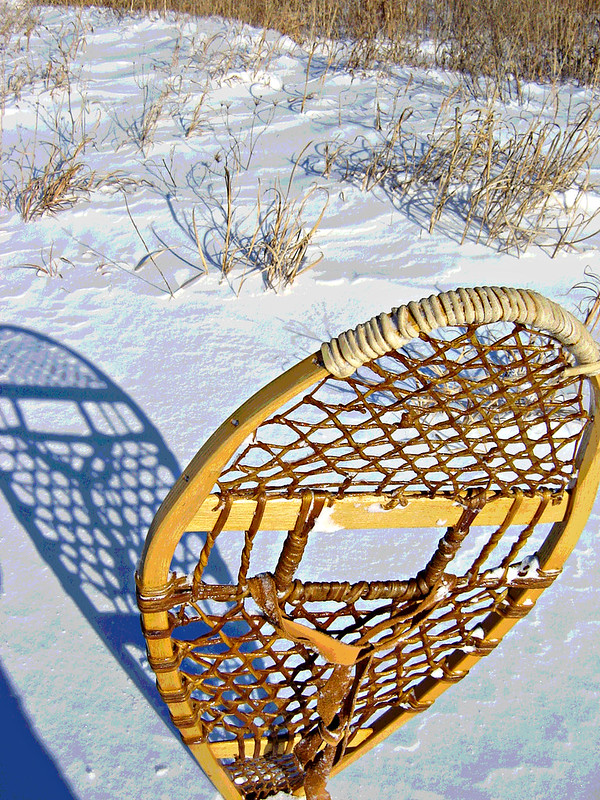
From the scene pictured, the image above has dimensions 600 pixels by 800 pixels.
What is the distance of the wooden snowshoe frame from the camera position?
70 cm

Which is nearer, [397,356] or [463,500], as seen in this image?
[397,356]

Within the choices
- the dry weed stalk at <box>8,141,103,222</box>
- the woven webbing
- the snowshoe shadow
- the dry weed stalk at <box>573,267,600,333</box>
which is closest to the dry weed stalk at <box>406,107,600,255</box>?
the dry weed stalk at <box>573,267,600,333</box>

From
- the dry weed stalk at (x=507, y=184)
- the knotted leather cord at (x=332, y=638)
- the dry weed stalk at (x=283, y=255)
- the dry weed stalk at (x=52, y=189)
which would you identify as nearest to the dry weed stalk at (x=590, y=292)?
the dry weed stalk at (x=507, y=184)

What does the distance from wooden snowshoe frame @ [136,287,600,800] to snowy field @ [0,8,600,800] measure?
291 millimetres

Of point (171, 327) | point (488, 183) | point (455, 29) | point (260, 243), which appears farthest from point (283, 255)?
point (455, 29)

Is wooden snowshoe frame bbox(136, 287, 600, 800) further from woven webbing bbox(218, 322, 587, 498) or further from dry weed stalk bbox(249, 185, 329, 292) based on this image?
dry weed stalk bbox(249, 185, 329, 292)

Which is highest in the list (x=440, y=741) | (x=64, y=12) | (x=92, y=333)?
(x=64, y=12)

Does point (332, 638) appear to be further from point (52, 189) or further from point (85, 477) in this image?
point (52, 189)

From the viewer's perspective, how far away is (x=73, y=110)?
3615 mm

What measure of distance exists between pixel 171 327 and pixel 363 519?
1.53 metres

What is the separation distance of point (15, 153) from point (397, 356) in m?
3.14

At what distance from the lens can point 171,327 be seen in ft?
7.36

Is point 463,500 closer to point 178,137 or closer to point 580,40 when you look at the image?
point 178,137

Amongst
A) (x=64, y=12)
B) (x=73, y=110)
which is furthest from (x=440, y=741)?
(x=64, y=12)
